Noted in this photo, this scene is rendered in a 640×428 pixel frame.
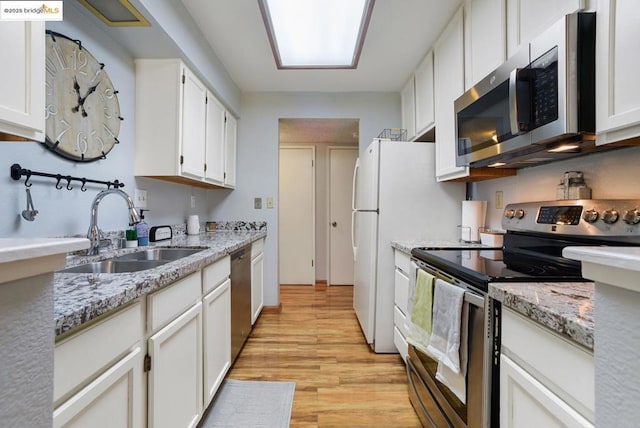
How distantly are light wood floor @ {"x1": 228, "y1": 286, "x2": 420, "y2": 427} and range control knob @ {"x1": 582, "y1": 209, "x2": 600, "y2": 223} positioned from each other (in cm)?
126

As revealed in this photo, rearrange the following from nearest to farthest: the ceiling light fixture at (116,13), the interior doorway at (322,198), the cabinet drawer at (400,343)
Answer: the ceiling light fixture at (116,13) → the cabinet drawer at (400,343) → the interior doorway at (322,198)

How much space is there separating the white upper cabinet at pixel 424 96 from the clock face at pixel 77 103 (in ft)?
6.99

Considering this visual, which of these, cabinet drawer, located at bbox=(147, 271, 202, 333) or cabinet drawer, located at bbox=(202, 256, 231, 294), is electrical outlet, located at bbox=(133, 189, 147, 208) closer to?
cabinet drawer, located at bbox=(202, 256, 231, 294)

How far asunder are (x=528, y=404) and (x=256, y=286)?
2.35m

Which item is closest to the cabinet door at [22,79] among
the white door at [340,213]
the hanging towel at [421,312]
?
the hanging towel at [421,312]

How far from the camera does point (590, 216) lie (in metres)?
1.14

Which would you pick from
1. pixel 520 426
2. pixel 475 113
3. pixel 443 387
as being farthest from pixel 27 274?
pixel 475 113

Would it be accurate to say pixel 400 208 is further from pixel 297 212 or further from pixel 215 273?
pixel 297 212

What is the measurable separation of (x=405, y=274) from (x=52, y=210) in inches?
76.5

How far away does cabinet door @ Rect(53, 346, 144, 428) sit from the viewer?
677 millimetres

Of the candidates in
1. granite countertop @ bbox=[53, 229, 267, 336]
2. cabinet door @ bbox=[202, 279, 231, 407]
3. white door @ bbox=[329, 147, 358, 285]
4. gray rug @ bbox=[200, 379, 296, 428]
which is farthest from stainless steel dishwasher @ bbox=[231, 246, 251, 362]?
white door @ bbox=[329, 147, 358, 285]

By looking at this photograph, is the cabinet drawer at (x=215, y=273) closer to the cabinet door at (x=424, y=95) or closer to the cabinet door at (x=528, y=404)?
the cabinet door at (x=528, y=404)

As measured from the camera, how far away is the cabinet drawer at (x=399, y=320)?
2033mm
